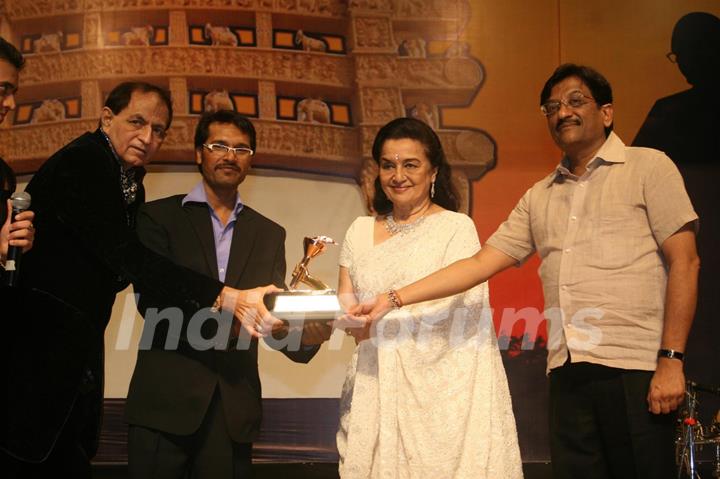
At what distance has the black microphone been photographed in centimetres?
173

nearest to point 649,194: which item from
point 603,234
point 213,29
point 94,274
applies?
point 603,234

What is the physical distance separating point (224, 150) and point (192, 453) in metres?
1.01

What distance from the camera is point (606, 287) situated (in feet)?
6.88

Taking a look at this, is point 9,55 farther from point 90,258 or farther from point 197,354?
point 197,354

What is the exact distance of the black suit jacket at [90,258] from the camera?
1987 mm

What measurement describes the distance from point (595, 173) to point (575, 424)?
30.4 inches

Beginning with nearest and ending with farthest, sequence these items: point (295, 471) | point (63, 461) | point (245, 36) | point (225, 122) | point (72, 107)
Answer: point (63, 461) → point (225, 122) → point (295, 471) → point (72, 107) → point (245, 36)

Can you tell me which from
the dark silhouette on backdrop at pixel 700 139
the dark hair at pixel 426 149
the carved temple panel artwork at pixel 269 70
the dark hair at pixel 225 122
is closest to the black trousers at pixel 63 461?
the dark hair at pixel 225 122

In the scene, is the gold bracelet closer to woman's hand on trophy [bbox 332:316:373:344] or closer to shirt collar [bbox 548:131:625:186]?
woman's hand on trophy [bbox 332:316:373:344]

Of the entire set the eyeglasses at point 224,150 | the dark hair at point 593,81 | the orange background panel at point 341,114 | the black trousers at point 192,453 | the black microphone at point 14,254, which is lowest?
the black trousers at point 192,453

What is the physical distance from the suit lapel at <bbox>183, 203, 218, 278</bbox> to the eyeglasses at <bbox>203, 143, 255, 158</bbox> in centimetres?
22

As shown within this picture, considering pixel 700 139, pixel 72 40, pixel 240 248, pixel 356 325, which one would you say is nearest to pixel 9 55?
pixel 240 248

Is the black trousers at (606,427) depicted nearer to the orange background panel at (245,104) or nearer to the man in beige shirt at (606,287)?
the man in beige shirt at (606,287)

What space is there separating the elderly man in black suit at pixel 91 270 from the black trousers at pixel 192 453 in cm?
14
